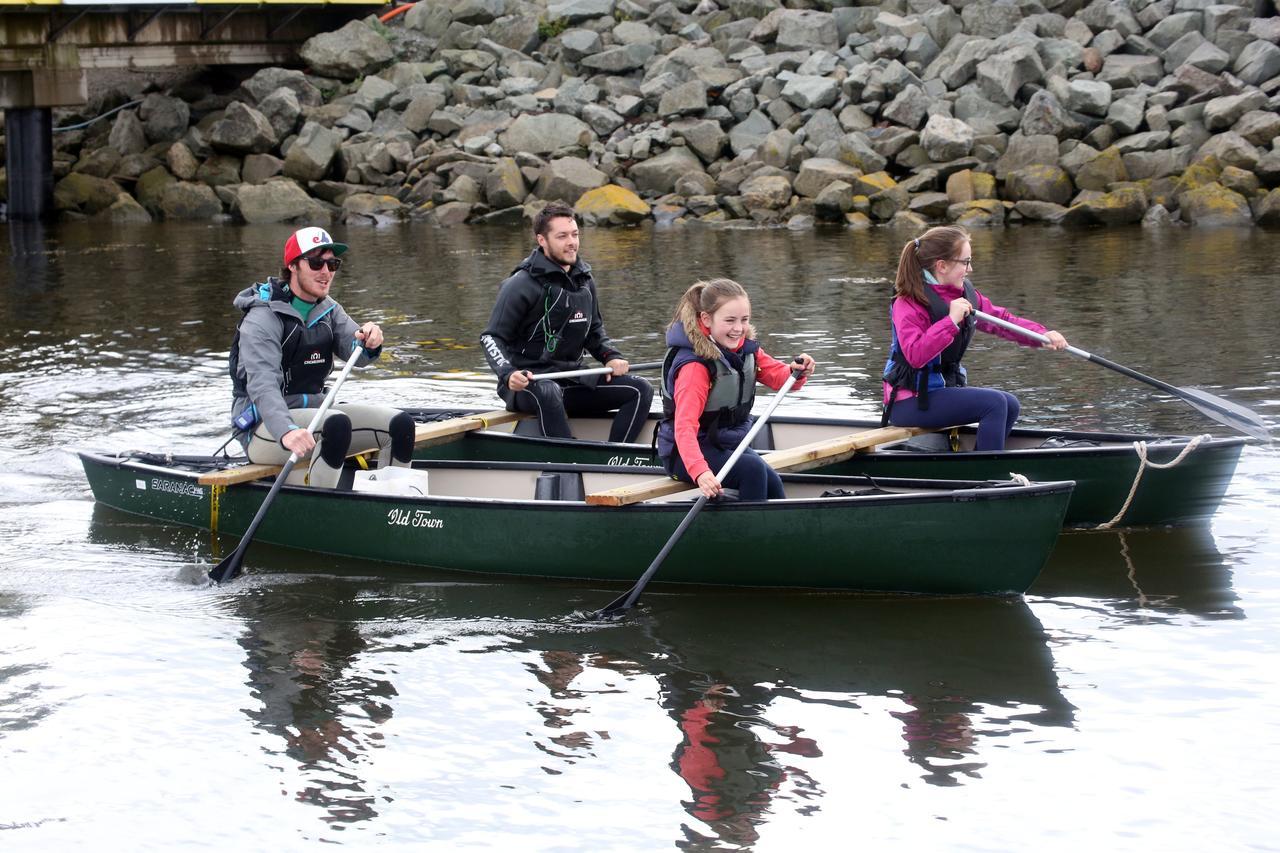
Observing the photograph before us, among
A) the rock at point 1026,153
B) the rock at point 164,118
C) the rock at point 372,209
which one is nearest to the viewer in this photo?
the rock at point 1026,153

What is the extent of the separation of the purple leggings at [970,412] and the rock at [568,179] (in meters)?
18.2

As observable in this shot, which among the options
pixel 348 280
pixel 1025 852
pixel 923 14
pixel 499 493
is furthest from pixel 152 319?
pixel 923 14

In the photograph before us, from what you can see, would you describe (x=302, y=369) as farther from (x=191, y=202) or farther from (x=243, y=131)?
Result: (x=243, y=131)

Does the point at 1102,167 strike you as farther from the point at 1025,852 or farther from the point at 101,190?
the point at 1025,852

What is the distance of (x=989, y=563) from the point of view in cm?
687

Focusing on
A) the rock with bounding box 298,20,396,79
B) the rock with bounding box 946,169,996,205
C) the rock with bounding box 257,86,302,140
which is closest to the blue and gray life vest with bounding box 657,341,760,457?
the rock with bounding box 946,169,996,205

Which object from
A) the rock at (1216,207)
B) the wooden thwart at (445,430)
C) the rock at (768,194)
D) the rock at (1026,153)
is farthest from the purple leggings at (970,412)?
the rock at (768,194)

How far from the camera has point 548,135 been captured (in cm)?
2728

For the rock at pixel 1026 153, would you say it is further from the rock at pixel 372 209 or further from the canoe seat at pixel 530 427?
the canoe seat at pixel 530 427

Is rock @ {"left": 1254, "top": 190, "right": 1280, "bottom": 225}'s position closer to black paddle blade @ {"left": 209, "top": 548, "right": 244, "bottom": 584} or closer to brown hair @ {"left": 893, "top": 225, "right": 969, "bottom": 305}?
brown hair @ {"left": 893, "top": 225, "right": 969, "bottom": 305}

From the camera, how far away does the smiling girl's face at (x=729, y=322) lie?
22.2ft

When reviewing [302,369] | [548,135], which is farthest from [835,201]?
[302,369]

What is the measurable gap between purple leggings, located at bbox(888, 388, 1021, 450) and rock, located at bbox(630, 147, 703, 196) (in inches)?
728

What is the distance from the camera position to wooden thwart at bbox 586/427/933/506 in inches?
281
